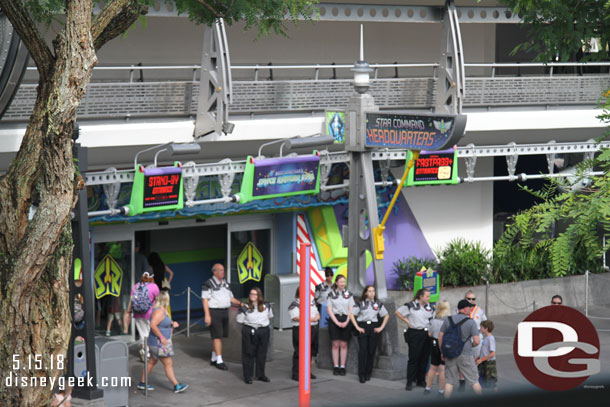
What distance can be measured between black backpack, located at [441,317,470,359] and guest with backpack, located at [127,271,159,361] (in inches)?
204

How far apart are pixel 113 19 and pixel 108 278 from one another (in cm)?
1066

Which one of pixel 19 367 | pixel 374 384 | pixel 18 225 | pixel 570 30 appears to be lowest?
pixel 374 384

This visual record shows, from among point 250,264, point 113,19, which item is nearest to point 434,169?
point 250,264

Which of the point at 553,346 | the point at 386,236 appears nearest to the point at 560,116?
the point at 386,236

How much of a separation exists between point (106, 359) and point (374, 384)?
4503mm

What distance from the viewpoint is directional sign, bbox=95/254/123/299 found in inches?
778

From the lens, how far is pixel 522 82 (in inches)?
907

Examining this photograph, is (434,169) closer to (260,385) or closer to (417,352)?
(417,352)

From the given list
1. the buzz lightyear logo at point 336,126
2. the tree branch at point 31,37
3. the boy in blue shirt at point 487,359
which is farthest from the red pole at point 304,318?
the buzz lightyear logo at point 336,126

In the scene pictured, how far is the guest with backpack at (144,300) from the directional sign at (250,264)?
417cm

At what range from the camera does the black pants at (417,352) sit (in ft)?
54.7

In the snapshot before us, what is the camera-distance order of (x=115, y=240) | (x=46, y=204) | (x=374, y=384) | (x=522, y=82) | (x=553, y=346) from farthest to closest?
(x=522, y=82) < (x=115, y=240) < (x=374, y=384) < (x=46, y=204) < (x=553, y=346)

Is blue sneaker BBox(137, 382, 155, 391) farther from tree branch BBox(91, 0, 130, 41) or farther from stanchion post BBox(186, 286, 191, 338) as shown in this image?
tree branch BBox(91, 0, 130, 41)

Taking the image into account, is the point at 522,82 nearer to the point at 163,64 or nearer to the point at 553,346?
the point at 163,64
